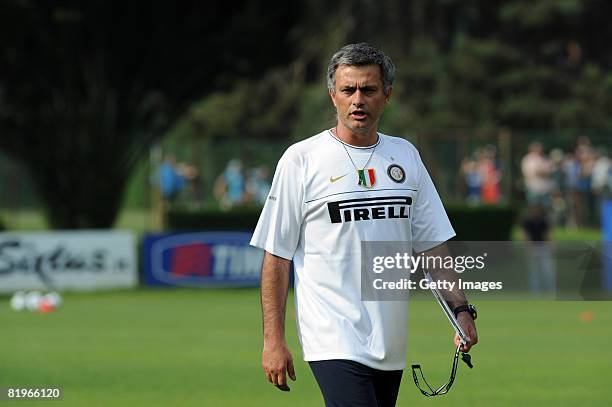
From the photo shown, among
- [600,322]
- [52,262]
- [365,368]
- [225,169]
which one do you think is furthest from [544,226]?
[365,368]

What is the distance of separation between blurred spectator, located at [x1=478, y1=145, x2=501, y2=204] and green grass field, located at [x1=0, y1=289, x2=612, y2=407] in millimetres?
10262

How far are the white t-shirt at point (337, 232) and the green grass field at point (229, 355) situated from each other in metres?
5.91

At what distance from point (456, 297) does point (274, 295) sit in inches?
31.5

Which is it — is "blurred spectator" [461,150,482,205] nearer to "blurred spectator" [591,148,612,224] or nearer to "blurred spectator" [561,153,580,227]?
"blurred spectator" [561,153,580,227]

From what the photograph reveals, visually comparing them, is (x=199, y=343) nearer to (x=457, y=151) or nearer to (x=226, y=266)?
(x=226, y=266)

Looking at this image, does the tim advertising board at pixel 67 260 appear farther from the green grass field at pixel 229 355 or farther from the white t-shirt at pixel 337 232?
the white t-shirt at pixel 337 232

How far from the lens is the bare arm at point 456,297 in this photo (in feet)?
20.1

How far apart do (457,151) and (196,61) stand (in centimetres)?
744

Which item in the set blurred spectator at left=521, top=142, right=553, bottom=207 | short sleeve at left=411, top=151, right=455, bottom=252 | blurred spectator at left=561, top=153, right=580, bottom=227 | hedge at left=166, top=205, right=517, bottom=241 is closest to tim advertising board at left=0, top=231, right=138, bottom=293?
hedge at left=166, top=205, right=517, bottom=241

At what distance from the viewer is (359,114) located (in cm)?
603

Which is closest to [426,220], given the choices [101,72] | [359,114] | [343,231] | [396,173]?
[396,173]

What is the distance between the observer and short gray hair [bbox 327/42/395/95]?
236 inches

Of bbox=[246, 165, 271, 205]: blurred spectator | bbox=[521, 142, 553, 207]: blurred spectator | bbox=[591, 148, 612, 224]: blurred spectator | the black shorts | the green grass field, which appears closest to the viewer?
the black shorts

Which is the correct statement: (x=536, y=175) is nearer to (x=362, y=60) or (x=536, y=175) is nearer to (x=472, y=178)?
(x=472, y=178)
